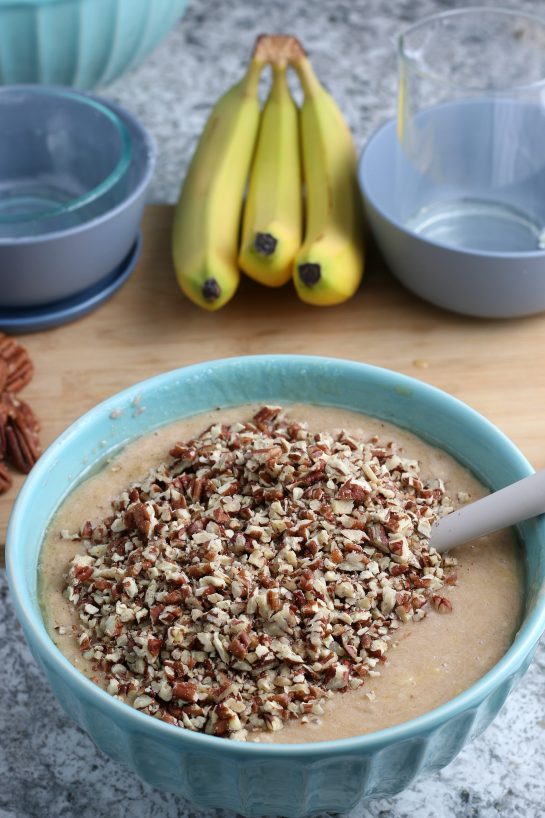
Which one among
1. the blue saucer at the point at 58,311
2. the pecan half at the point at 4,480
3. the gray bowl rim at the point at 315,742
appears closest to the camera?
the gray bowl rim at the point at 315,742

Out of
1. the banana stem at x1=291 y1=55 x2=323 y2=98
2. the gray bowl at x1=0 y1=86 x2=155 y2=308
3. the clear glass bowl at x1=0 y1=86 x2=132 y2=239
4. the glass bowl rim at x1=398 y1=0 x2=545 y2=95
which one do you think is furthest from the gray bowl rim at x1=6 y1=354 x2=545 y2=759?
the banana stem at x1=291 y1=55 x2=323 y2=98

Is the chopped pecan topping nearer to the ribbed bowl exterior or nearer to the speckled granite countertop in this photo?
the ribbed bowl exterior

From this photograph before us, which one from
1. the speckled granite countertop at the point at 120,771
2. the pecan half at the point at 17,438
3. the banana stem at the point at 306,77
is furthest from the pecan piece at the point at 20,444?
the banana stem at the point at 306,77

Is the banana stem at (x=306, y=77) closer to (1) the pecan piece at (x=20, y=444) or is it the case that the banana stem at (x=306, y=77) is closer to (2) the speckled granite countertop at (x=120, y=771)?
(1) the pecan piece at (x=20, y=444)

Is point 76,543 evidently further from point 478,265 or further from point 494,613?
point 478,265

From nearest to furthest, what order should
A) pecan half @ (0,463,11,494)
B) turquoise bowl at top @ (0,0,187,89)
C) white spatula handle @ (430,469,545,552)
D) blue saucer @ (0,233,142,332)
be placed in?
white spatula handle @ (430,469,545,552), pecan half @ (0,463,11,494), blue saucer @ (0,233,142,332), turquoise bowl at top @ (0,0,187,89)

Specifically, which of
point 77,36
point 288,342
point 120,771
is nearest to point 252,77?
point 77,36
